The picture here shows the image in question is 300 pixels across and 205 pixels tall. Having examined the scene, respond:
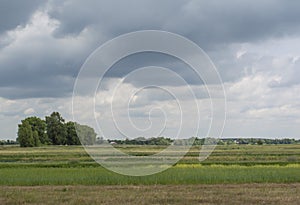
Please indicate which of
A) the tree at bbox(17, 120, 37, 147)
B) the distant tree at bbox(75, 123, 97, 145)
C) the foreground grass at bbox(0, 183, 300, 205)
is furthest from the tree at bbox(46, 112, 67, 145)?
the foreground grass at bbox(0, 183, 300, 205)

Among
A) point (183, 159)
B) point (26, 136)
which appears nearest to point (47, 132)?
point (26, 136)

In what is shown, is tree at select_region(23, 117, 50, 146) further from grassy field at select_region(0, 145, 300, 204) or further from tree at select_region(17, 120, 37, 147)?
grassy field at select_region(0, 145, 300, 204)

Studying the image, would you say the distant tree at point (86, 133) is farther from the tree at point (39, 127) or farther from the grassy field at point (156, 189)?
the tree at point (39, 127)

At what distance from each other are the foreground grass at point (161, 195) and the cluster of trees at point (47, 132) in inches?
3605

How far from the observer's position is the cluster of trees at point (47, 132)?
11862 cm

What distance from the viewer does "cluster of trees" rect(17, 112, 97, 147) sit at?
11862 centimetres

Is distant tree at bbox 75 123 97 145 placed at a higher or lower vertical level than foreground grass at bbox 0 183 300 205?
higher

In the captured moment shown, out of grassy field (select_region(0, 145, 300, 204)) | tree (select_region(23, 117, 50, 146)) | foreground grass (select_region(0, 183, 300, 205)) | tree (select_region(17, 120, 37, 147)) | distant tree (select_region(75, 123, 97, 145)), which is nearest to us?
foreground grass (select_region(0, 183, 300, 205))

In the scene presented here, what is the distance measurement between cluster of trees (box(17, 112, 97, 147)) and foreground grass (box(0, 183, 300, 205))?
91.6m

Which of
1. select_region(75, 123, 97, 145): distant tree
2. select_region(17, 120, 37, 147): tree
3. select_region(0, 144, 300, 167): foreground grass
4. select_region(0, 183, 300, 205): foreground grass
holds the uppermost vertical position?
select_region(17, 120, 37, 147): tree

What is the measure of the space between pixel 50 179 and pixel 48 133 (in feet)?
352

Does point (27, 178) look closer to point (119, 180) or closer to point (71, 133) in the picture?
point (119, 180)

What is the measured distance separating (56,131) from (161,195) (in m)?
114

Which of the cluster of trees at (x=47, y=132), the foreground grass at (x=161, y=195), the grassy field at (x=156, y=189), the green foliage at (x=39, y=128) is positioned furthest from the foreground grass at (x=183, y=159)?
the green foliage at (x=39, y=128)
